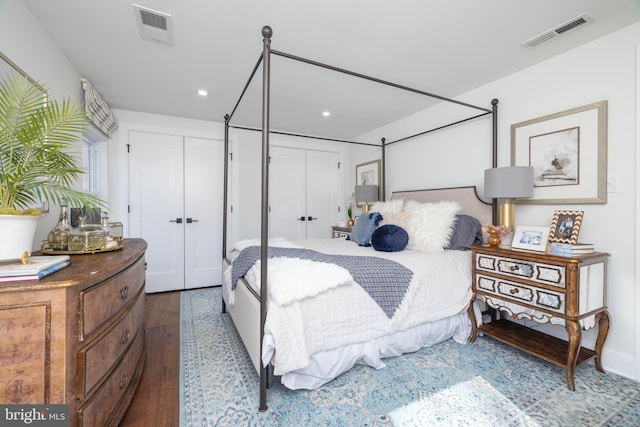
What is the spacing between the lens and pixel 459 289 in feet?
7.53

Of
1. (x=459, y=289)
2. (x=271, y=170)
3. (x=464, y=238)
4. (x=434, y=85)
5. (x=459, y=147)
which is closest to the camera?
(x=459, y=289)

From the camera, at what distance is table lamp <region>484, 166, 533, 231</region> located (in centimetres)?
217

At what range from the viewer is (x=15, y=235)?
1.10 meters

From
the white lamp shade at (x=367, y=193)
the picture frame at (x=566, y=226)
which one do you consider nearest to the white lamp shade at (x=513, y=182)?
the picture frame at (x=566, y=226)

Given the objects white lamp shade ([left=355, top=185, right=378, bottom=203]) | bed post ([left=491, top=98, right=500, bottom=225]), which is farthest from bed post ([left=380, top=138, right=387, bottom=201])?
bed post ([left=491, top=98, right=500, bottom=225])

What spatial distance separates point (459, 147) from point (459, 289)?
158cm

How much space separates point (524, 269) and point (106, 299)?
2.50 m

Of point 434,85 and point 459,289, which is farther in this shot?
point 434,85

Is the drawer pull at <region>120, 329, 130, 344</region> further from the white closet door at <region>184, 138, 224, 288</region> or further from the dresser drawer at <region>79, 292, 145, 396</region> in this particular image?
the white closet door at <region>184, 138, 224, 288</region>

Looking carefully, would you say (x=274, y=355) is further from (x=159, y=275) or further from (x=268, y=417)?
(x=159, y=275)

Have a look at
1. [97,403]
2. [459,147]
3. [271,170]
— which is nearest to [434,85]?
[459,147]

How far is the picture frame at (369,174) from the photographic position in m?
4.23

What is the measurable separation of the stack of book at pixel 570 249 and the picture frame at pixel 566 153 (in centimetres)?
42

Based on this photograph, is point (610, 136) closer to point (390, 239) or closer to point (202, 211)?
point (390, 239)
